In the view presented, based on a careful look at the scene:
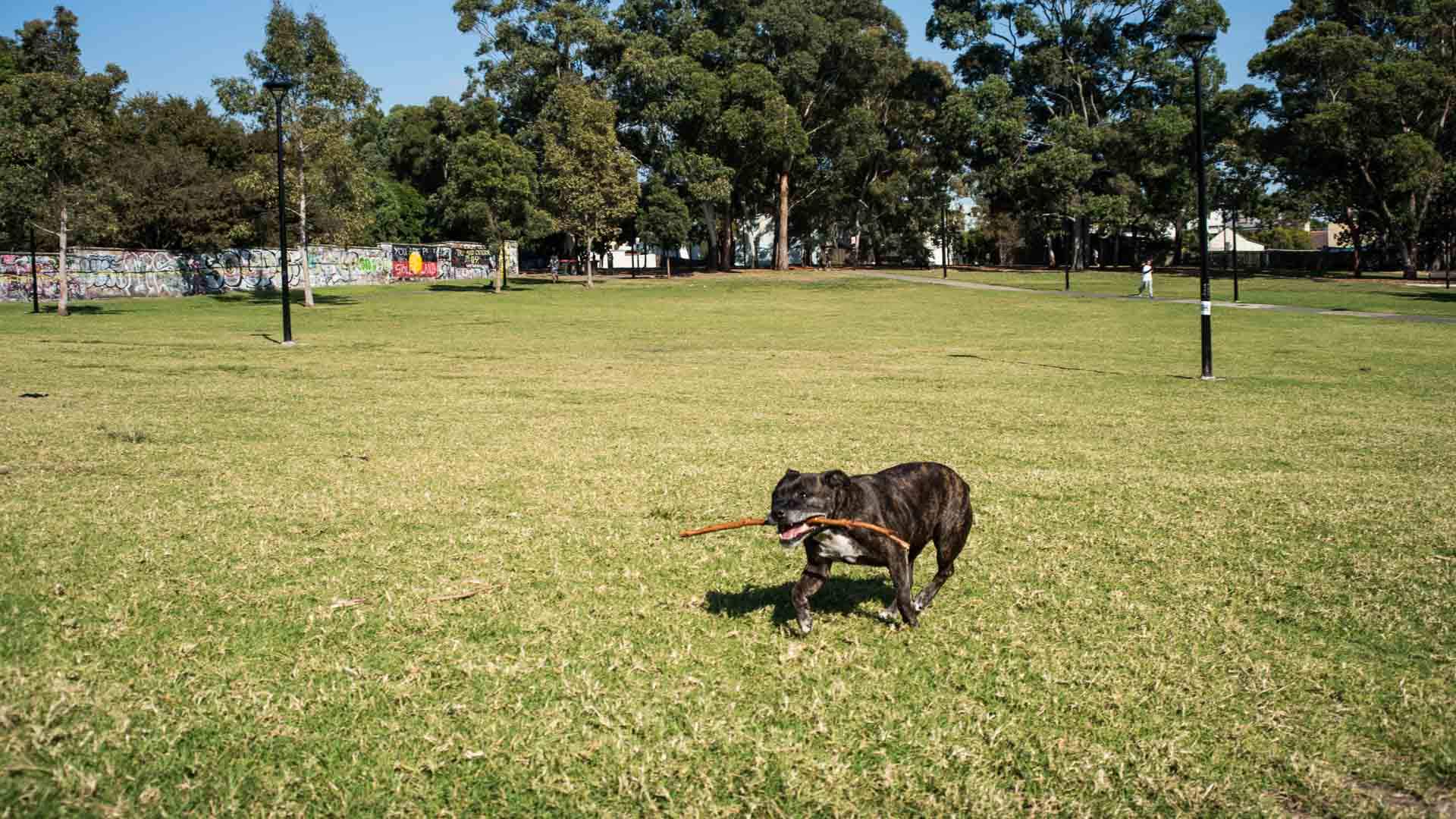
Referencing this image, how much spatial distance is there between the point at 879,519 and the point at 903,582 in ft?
1.69

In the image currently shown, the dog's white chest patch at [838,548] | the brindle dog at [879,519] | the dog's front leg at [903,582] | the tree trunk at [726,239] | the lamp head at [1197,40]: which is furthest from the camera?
the tree trunk at [726,239]

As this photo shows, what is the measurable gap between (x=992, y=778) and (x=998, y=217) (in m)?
108

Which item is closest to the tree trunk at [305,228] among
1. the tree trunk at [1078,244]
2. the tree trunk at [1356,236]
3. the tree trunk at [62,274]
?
the tree trunk at [62,274]

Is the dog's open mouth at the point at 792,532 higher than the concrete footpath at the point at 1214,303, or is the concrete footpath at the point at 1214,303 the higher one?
the concrete footpath at the point at 1214,303

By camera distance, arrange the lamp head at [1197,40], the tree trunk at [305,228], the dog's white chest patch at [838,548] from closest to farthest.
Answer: the dog's white chest patch at [838,548], the lamp head at [1197,40], the tree trunk at [305,228]

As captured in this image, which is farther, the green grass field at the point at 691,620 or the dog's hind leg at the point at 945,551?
the dog's hind leg at the point at 945,551

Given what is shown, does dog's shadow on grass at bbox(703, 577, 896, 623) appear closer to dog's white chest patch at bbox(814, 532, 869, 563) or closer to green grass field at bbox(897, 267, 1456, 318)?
dog's white chest patch at bbox(814, 532, 869, 563)

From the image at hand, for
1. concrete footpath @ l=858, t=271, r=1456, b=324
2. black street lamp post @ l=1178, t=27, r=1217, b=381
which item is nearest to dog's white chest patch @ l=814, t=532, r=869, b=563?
black street lamp post @ l=1178, t=27, r=1217, b=381

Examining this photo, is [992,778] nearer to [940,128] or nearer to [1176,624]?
[1176,624]

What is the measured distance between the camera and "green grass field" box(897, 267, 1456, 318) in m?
49.0

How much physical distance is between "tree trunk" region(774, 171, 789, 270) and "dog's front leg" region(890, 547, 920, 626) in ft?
264

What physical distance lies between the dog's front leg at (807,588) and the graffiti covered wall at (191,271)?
169ft

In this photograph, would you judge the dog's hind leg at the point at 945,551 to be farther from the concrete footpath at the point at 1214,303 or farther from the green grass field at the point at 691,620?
the concrete footpath at the point at 1214,303

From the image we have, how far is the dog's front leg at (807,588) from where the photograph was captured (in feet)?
19.0
